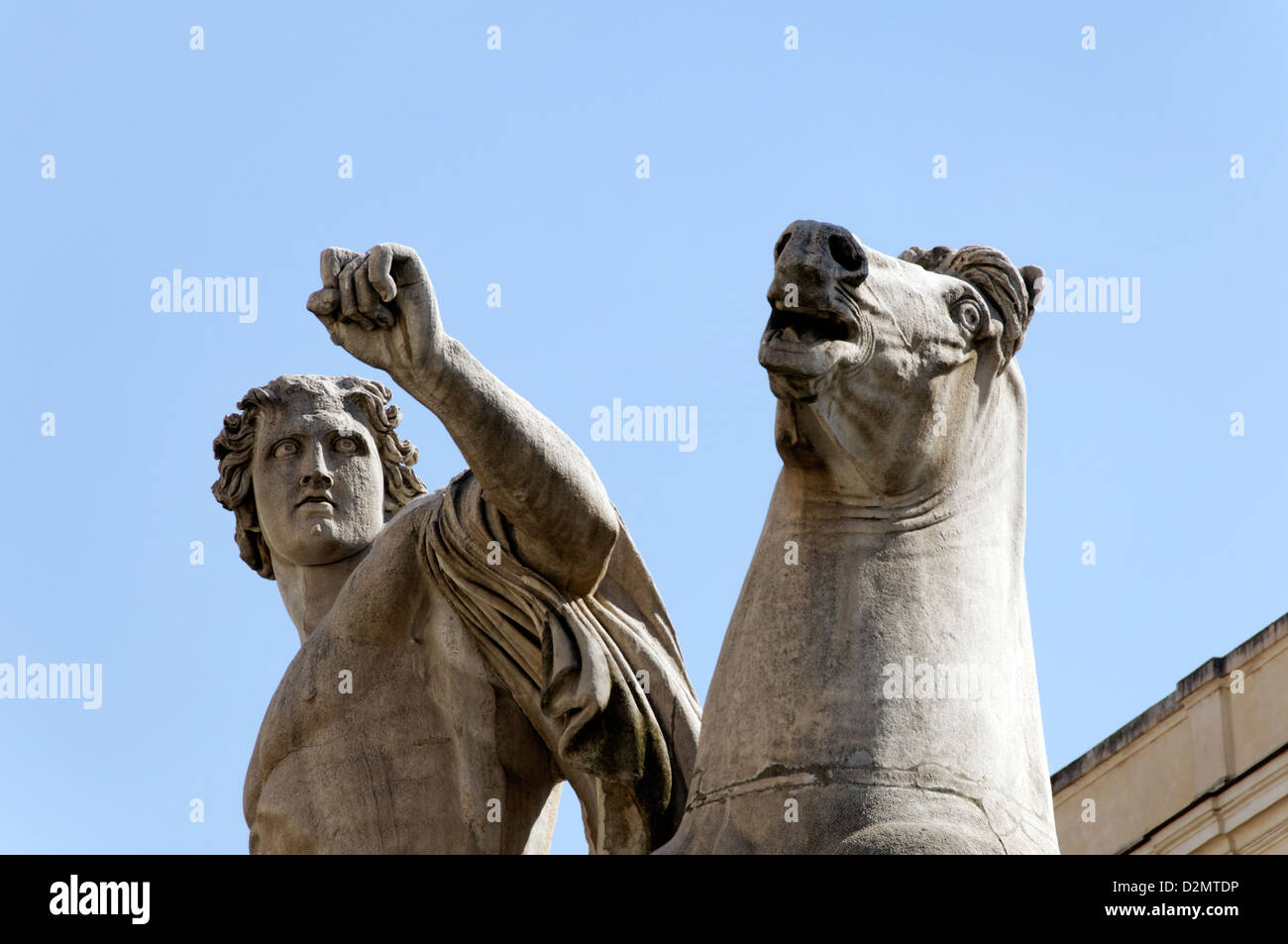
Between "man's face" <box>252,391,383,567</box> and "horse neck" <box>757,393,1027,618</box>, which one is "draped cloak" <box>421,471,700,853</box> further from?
"horse neck" <box>757,393,1027,618</box>

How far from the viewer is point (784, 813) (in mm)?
8789

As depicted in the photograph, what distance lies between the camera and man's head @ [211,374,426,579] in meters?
11.7

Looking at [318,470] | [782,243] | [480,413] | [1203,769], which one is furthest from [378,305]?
[1203,769]

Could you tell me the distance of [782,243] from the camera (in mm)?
9062

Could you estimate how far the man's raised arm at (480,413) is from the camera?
9.39 metres

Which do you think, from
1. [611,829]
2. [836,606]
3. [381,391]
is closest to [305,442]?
[381,391]

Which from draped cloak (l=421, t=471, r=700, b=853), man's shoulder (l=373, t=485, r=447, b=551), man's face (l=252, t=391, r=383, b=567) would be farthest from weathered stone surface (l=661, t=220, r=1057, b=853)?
man's face (l=252, t=391, r=383, b=567)

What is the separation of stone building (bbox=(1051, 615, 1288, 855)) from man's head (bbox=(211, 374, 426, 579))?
49.8 feet

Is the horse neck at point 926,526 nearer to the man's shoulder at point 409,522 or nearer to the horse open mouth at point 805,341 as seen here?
the horse open mouth at point 805,341

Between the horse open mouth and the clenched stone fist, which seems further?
the clenched stone fist

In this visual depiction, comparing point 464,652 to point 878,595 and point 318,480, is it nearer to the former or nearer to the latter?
point 318,480

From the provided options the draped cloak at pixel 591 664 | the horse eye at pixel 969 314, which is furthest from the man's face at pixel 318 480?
the horse eye at pixel 969 314
